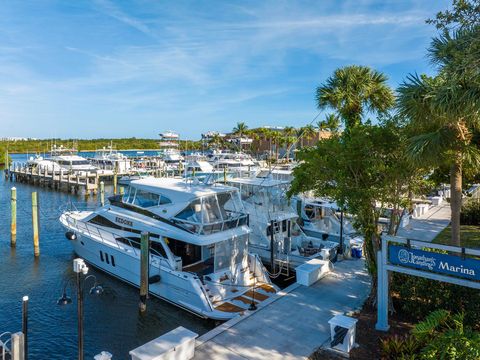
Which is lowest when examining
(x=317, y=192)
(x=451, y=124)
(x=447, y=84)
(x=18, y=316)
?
(x=18, y=316)

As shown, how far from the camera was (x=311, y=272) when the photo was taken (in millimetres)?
12828

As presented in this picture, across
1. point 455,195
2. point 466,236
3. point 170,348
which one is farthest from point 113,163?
point 455,195

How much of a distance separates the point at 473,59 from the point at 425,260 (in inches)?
172

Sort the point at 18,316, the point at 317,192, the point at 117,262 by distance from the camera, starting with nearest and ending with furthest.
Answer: the point at 317,192 < the point at 18,316 < the point at 117,262

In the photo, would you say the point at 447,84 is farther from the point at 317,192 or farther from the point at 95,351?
the point at 95,351

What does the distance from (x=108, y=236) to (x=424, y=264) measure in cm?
1297

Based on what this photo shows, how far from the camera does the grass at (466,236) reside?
17.1 m

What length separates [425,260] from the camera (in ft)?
28.4

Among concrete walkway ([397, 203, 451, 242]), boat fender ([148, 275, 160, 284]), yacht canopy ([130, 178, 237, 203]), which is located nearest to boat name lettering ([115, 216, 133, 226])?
yacht canopy ([130, 178, 237, 203])

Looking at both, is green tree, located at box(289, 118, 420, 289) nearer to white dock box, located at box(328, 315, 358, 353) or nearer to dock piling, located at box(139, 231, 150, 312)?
white dock box, located at box(328, 315, 358, 353)

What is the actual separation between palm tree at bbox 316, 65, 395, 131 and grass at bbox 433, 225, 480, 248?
7642 mm

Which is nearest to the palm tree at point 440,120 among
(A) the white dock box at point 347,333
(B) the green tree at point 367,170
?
(B) the green tree at point 367,170

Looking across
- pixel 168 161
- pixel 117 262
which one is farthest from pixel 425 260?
pixel 168 161

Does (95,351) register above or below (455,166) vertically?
below
